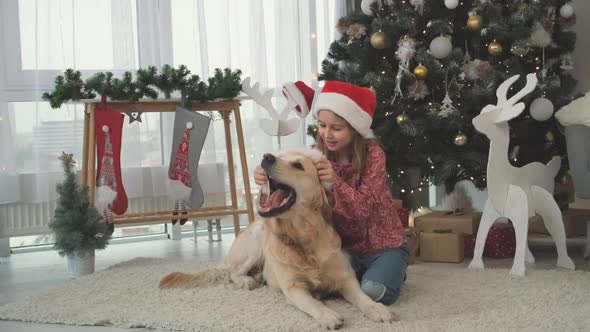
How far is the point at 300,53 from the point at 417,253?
6.25 feet

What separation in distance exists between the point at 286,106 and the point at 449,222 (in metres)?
1.09

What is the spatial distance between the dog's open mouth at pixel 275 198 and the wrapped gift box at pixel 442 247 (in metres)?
1.42

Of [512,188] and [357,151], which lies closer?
[357,151]

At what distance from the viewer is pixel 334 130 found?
251cm

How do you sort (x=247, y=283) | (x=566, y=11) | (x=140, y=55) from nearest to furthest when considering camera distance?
(x=247, y=283) < (x=566, y=11) < (x=140, y=55)

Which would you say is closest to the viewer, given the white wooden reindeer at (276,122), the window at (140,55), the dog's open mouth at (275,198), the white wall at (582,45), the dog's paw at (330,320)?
the dog's paw at (330,320)

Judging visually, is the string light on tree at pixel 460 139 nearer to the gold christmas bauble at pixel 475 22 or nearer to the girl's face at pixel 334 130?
the gold christmas bauble at pixel 475 22

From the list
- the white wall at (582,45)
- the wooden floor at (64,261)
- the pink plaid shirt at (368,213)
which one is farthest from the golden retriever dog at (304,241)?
the white wall at (582,45)

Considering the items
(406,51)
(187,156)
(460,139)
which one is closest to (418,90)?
(406,51)

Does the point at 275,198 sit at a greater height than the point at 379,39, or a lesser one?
lesser

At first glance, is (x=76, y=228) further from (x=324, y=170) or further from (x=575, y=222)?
(x=575, y=222)

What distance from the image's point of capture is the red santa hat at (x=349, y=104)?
2490 mm

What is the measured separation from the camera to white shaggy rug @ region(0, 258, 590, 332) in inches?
84.8

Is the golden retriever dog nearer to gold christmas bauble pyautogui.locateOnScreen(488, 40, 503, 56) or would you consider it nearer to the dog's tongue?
the dog's tongue
